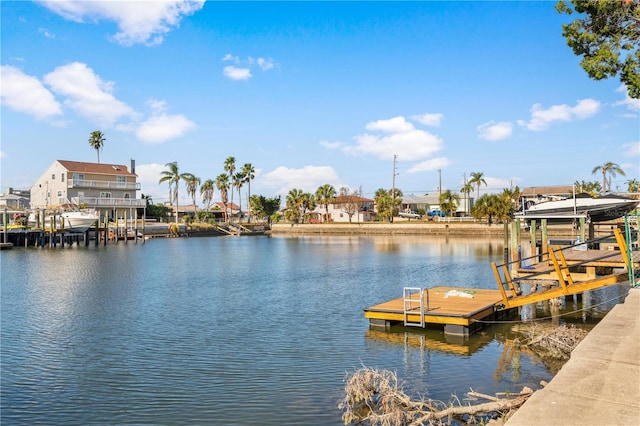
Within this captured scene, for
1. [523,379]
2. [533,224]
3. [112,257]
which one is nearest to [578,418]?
[523,379]

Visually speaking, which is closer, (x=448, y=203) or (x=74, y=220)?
(x=74, y=220)

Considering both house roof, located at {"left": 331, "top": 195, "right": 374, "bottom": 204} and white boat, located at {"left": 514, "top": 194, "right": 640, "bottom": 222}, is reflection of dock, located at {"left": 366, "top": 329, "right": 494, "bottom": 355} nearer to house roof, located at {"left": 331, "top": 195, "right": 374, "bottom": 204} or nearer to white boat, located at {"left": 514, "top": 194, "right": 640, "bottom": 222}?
white boat, located at {"left": 514, "top": 194, "right": 640, "bottom": 222}

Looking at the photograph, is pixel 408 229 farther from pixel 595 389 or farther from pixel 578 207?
pixel 595 389

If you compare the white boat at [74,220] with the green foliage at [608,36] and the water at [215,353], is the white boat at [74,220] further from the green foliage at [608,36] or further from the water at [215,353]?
the green foliage at [608,36]

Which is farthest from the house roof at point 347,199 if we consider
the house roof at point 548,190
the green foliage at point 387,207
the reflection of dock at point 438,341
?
the reflection of dock at point 438,341

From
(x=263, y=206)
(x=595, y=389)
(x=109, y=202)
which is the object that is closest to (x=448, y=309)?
(x=595, y=389)

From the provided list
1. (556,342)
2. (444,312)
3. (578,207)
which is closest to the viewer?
(556,342)

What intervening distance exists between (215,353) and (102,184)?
83347 millimetres

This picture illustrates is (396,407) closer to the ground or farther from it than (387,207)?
closer to the ground

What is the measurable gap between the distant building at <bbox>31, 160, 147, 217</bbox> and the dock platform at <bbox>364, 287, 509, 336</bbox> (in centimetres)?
7651

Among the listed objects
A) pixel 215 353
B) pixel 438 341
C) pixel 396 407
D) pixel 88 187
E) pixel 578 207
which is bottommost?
pixel 215 353

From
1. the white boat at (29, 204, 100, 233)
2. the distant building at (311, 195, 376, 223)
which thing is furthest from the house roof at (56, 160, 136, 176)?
the distant building at (311, 195, 376, 223)

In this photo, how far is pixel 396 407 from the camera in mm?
10766

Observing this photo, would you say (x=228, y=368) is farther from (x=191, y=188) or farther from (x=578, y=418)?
(x=191, y=188)
